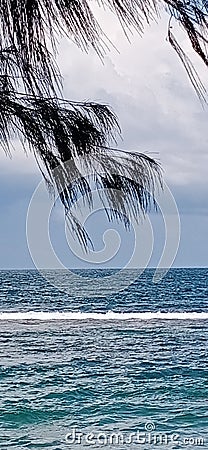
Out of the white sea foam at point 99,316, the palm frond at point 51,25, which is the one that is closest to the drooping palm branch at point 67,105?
the palm frond at point 51,25

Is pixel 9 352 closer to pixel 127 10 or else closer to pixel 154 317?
pixel 154 317

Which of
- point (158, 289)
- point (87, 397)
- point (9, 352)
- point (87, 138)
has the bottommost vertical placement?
point (87, 138)

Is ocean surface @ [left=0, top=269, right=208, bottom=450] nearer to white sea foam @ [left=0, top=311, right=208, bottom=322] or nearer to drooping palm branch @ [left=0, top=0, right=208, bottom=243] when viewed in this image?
white sea foam @ [left=0, top=311, right=208, bottom=322]

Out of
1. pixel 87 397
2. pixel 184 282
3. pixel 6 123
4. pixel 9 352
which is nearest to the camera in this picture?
pixel 6 123

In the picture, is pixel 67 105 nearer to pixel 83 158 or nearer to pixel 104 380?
pixel 83 158

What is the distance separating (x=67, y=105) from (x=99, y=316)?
18.5 metres

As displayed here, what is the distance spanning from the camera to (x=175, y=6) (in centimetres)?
93

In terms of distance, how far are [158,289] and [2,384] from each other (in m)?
21.0

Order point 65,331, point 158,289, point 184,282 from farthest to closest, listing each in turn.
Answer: point 184,282
point 158,289
point 65,331

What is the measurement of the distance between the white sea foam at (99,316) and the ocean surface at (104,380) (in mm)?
39

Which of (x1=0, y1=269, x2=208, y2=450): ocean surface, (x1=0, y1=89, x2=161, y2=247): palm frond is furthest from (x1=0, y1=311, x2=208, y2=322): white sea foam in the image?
(x1=0, y1=89, x2=161, y2=247): palm frond

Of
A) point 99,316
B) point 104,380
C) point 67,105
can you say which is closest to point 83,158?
point 67,105

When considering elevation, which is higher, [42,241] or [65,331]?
[65,331]

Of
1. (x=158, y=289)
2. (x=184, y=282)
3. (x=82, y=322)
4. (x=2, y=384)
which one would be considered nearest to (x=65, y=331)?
(x=82, y=322)
